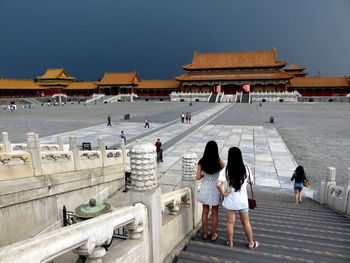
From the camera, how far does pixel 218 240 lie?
449cm

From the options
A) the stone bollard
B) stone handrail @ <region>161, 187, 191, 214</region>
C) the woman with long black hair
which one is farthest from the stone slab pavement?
the woman with long black hair

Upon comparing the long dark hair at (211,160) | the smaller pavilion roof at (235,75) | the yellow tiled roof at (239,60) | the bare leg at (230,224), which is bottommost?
the bare leg at (230,224)

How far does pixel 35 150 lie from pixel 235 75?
6424 centimetres

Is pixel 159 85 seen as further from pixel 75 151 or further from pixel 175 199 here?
pixel 175 199

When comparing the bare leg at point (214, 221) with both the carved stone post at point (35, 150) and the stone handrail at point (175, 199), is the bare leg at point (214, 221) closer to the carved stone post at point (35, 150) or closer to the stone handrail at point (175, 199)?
the stone handrail at point (175, 199)

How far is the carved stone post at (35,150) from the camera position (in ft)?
26.1

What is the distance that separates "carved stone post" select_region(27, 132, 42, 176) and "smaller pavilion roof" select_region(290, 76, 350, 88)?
219ft

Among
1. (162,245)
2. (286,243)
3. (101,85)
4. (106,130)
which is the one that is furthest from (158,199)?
(101,85)

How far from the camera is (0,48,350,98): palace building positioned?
61.9 metres

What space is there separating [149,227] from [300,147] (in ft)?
46.9

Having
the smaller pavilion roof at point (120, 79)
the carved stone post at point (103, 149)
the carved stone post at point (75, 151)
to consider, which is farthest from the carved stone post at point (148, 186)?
the smaller pavilion roof at point (120, 79)

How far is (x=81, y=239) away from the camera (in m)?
2.45

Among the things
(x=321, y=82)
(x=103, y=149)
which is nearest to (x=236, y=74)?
(x=321, y=82)

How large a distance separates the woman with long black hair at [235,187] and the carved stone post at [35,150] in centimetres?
677
